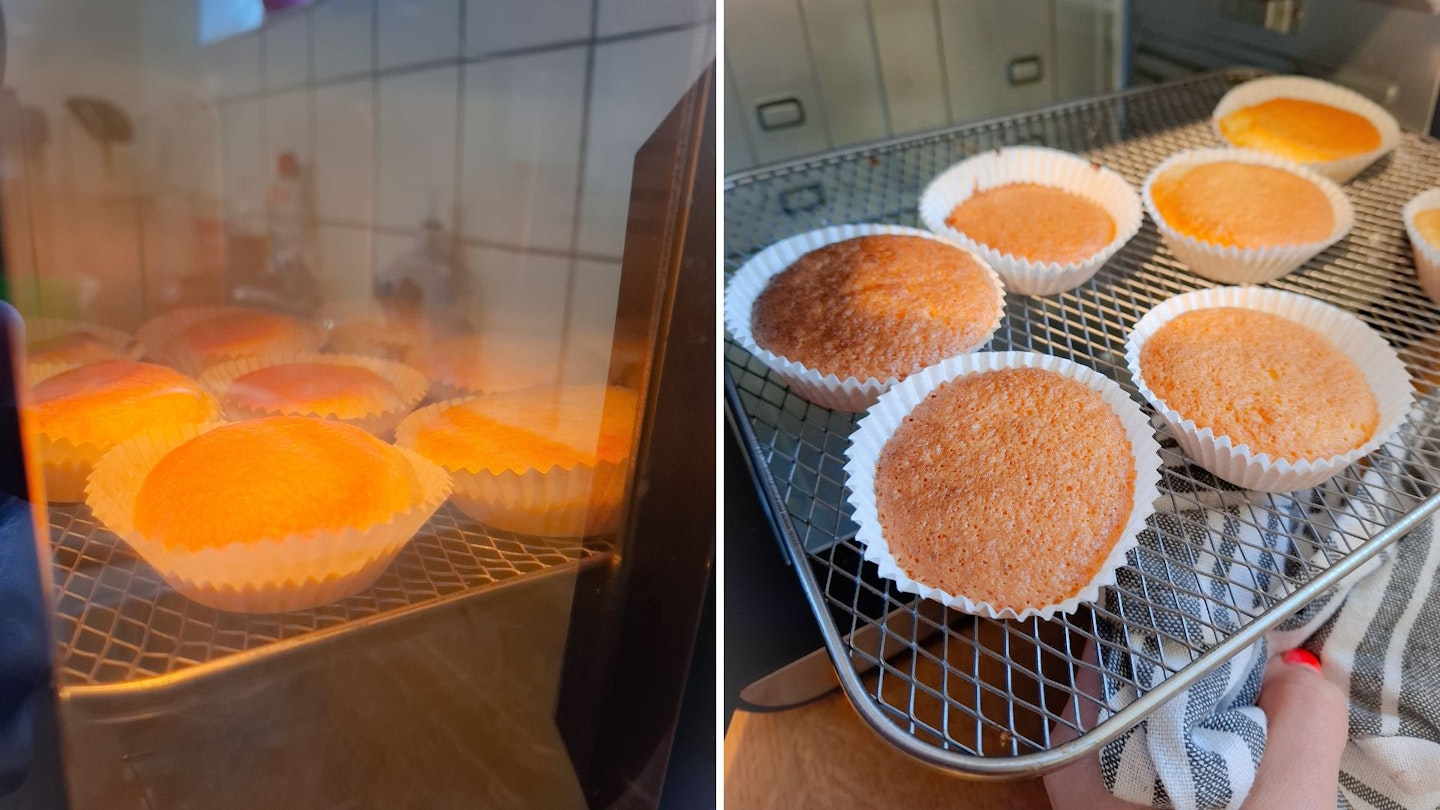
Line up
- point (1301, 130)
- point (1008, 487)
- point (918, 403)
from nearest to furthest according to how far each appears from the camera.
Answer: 1. point (1008, 487)
2. point (918, 403)
3. point (1301, 130)

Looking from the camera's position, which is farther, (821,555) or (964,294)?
(964,294)

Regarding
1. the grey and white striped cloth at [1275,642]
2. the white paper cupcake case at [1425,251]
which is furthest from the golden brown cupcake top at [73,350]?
the white paper cupcake case at [1425,251]

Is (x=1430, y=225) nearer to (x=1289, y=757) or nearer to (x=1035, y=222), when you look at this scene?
(x=1035, y=222)

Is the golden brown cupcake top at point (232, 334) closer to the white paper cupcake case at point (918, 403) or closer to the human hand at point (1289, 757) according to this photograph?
the white paper cupcake case at point (918, 403)

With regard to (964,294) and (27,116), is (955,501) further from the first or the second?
(27,116)

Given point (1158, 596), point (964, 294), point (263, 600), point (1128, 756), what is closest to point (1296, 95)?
point (964, 294)

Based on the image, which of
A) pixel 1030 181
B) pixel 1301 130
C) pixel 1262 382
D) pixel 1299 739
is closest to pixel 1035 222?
pixel 1030 181
